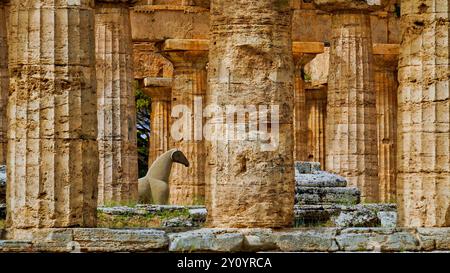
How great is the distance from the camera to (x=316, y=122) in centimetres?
6512

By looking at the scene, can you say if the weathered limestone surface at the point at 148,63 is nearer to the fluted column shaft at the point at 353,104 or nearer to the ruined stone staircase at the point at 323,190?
the fluted column shaft at the point at 353,104

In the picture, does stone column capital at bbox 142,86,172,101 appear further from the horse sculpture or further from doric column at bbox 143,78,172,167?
the horse sculpture

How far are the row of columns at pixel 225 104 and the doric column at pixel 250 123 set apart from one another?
0.02m

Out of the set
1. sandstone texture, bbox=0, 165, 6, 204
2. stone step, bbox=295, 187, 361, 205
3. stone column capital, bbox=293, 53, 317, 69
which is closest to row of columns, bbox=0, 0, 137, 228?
sandstone texture, bbox=0, 165, 6, 204

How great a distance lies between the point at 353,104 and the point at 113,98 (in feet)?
19.7

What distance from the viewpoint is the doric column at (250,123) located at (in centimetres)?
3959

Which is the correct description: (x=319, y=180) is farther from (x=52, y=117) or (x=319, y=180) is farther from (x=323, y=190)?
(x=52, y=117)

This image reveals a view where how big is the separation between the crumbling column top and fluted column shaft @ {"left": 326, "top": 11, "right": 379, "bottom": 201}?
266mm

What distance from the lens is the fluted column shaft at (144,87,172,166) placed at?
60.3 meters

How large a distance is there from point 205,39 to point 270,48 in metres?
16.1

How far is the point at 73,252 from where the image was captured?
125 ft

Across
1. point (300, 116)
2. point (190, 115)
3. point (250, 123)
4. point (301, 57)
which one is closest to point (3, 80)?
point (190, 115)

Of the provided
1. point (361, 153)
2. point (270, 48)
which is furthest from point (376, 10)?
point (270, 48)

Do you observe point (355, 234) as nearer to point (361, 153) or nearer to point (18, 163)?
point (18, 163)
